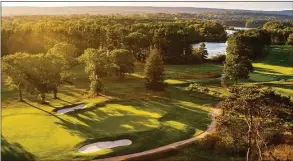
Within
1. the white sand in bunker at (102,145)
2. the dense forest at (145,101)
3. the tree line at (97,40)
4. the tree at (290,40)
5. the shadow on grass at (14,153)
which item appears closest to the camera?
the shadow on grass at (14,153)

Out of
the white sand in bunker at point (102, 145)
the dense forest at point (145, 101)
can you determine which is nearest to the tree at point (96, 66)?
the dense forest at point (145, 101)

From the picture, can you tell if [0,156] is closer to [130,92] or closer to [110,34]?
[130,92]

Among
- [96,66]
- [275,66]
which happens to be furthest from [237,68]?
[275,66]

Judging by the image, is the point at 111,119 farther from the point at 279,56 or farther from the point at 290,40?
the point at 290,40

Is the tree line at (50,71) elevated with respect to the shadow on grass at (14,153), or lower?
elevated

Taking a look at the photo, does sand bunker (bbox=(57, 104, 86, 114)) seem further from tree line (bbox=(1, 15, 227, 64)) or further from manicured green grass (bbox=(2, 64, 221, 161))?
tree line (bbox=(1, 15, 227, 64))

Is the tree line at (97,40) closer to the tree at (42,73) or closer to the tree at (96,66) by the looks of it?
the tree at (96,66)
